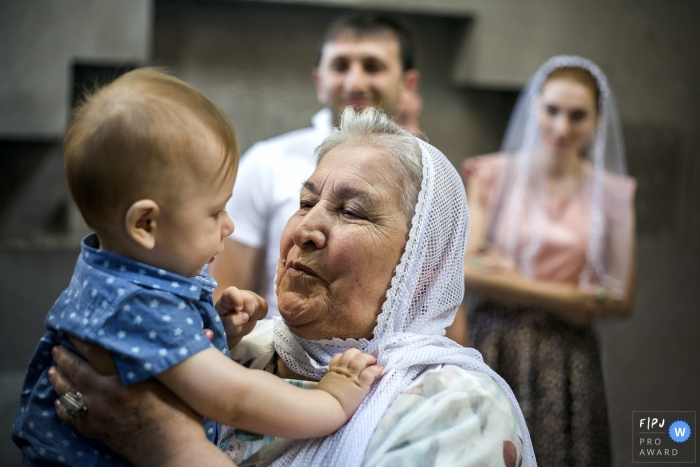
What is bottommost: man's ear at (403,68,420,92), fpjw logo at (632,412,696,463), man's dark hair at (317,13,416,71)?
fpjw logo at (632,412,696,463)

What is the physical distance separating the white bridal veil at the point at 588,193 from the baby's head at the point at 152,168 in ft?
6.01

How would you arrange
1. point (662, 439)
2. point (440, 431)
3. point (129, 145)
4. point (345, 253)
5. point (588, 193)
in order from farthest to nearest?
1. point (588, 193)
2. point (662, 439)
3. point (345, 253)
4. point (440, 431)
5. point (129, 145)

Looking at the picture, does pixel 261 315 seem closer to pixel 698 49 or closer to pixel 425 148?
pixel 425 148

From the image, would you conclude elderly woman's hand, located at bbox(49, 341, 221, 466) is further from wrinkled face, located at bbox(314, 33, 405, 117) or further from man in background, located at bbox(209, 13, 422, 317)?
wrinkled face, located at bbox(314, 33, 405, 117)

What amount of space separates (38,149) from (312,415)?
2801 millimetres

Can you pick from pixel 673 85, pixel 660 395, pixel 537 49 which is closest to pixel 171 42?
pixel 537 49

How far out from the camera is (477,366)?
4.09 ft

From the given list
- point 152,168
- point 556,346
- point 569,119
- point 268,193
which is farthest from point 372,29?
point 152,168

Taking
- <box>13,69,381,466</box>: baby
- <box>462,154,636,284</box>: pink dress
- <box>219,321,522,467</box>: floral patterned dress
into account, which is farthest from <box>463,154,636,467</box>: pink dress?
<box>13,69,381,466</box>: baby

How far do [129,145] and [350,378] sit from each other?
19.5 inches

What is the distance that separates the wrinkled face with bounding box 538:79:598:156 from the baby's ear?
6.78 ft

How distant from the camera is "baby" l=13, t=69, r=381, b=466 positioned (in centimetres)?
97

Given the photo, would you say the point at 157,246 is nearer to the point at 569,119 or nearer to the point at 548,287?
the point at 548,287

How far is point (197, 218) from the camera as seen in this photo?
102 centimetres
